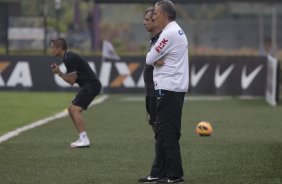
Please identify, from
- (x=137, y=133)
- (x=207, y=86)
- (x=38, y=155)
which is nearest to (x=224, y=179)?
(x=38, y=155)

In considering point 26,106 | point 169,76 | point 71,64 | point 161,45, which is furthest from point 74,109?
point 26,106

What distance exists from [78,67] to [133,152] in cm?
180

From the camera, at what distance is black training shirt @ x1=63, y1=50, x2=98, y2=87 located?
45.4ft

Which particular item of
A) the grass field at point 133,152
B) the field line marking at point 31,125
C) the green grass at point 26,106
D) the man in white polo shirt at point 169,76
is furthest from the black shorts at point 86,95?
the man in white polo shirt at point 169,76

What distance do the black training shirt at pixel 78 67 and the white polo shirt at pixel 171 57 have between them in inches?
168

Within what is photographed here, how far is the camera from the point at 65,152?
1309 cm

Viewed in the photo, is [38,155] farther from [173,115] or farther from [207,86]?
[207,86]

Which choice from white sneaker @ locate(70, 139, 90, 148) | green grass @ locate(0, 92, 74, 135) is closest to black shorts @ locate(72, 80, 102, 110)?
white sneaker @ locate(70, 139, 90, 148)

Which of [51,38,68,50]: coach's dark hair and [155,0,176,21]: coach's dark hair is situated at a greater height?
[155,0,176,21]: coach's dark hair

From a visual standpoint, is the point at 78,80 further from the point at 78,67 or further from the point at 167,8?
the point at 167,8

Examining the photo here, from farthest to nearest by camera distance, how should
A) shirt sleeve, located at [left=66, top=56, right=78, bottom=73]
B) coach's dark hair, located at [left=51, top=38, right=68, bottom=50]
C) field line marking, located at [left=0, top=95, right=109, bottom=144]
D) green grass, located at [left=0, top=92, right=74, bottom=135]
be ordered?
green grass, located at [left=0, top=92, right=74, bottom=135] < field line marking, located at [left=0, top=95, right=109, bottom=144] < shirt sleeve, located at [left=66, top=56, right=78, bottom=73] < coach's dark hair, located at [left=51, top=38, right=68, bottom=50]

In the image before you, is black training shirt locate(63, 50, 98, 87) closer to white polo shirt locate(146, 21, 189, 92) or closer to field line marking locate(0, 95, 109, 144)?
field line marking locate(0, 95, 109, 144)

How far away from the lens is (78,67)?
46.0ft

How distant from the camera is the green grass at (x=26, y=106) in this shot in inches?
732
